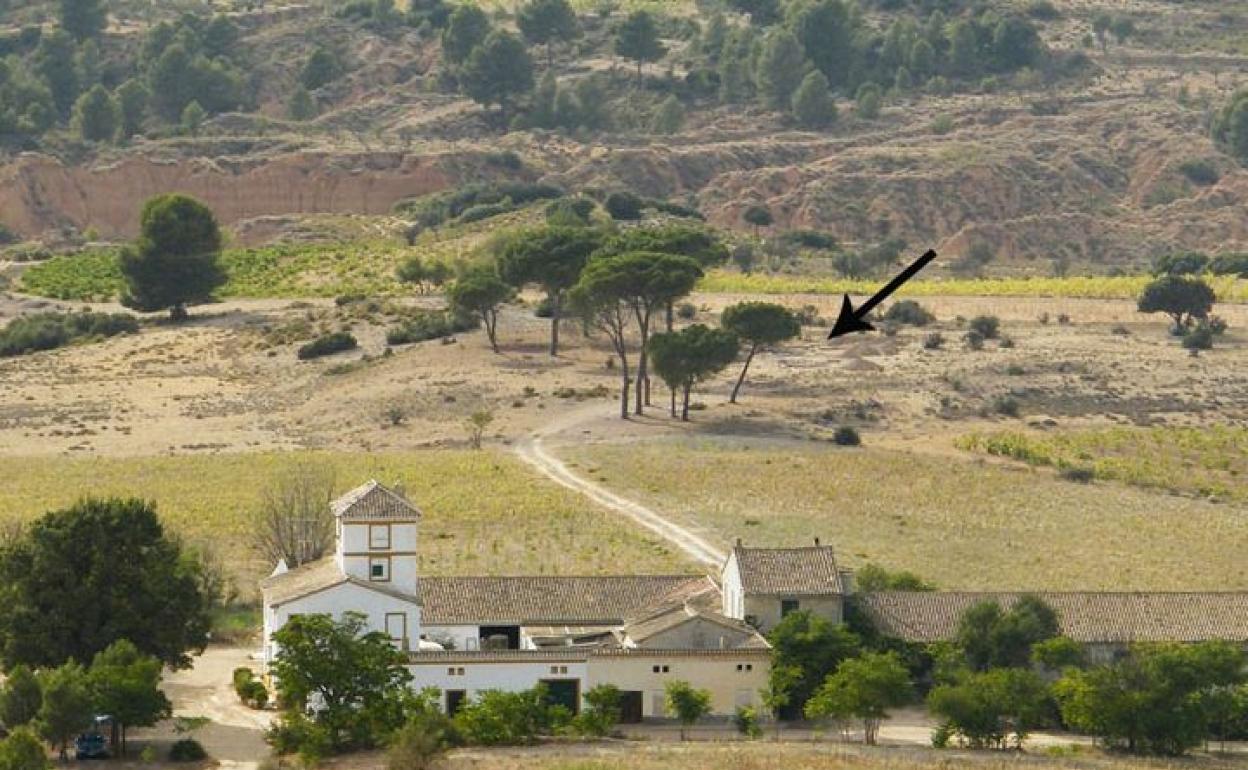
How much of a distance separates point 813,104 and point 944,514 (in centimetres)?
9481

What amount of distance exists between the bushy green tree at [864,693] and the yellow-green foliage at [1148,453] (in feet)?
121

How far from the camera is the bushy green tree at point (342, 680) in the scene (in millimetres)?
60656

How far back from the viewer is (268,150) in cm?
17325

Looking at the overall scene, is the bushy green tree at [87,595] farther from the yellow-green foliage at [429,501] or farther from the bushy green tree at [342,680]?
the yellow-green foliage at [429,501]

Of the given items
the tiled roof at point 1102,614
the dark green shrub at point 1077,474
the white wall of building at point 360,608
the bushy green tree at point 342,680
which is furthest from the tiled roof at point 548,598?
the dark green shrub at point 1077,474

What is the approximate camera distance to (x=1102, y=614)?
70.4 m

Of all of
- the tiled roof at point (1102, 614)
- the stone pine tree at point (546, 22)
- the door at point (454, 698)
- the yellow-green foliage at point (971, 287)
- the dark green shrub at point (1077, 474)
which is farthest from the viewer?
the stone pine tree at point (546, 22)

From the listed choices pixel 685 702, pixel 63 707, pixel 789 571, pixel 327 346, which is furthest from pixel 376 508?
pixel 327 346

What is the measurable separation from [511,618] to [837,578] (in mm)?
8338

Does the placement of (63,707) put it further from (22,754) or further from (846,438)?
(846,438)

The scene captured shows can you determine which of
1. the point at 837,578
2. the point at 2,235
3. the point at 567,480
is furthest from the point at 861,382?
the point at 2,235

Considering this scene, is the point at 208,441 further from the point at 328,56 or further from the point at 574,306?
the point at 328,56

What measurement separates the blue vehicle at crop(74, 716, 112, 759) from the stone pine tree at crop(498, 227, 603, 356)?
5754 cm

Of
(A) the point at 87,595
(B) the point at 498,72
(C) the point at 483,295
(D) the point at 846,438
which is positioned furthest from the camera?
(B) the point at 498,72
